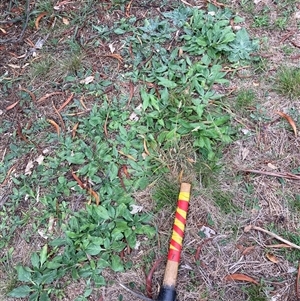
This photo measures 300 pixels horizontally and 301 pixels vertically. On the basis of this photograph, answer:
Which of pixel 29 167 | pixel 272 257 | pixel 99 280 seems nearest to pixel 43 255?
pixel 99 280

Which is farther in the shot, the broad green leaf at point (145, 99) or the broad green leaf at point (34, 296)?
the broad green leaf at point (145, 99)

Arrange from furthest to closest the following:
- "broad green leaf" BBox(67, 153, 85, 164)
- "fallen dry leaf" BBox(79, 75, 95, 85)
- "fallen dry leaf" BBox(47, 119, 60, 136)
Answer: "fallen dry leaf" BBox(79, 75, 95, 85) → "fallen dry leaf" BBox(47, 119, 60, 136) → "broad green leaf" BBox(67, 153, 85, 164)

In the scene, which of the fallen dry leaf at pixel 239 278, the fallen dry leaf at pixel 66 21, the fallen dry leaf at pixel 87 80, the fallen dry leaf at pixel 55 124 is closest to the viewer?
the fallen dry leaf at pixel 239 278

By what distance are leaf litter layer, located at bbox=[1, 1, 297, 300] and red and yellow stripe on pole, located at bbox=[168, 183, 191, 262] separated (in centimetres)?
7

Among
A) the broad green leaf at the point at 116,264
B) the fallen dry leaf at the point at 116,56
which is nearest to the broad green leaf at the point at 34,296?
the broad green leaf at the point at 116,264

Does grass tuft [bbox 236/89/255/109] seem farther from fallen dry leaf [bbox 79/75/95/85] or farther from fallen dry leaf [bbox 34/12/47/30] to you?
fallen dry leaf [bbox 34/12/47/30]

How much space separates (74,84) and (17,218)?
93cm

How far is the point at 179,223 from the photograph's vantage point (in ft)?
7.47

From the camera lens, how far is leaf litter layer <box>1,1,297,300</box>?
7.45 ft

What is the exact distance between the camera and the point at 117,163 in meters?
2.50

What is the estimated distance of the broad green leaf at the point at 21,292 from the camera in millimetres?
2262

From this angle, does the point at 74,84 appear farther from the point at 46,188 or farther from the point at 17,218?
the point at 17,218

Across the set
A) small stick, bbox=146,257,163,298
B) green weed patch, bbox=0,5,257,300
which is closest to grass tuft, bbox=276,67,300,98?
green weed patch, bbox=0,5,257,300

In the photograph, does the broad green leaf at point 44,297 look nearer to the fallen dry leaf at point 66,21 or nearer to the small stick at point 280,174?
the small stick at point 280,174
